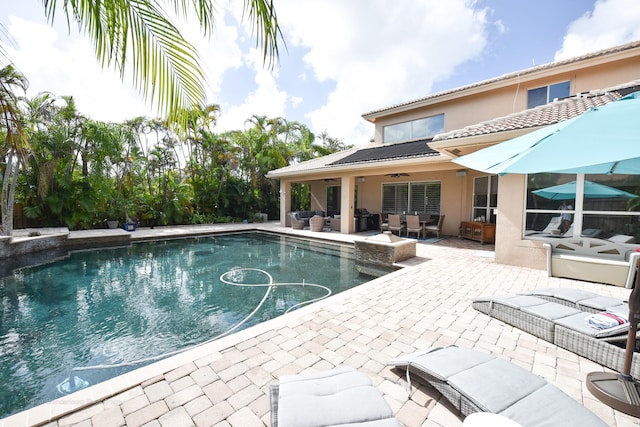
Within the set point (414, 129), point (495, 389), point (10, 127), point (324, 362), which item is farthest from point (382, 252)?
point (414, 129)

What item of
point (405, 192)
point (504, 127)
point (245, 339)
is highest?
point (504, 127)

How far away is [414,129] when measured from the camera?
49.7ft

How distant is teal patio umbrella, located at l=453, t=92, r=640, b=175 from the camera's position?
215 cm

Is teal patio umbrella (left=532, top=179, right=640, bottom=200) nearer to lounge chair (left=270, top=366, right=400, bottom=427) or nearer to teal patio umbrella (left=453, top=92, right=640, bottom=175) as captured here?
teal patio umbrella (left=453, top=92, right=640, bottom=175)

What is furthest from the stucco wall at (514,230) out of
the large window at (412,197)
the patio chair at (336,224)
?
the patio chair at (336,224)

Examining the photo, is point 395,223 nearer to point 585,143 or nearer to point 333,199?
point 333,199

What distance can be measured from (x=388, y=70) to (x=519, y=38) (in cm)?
525

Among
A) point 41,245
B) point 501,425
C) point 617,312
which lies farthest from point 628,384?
point 41,245

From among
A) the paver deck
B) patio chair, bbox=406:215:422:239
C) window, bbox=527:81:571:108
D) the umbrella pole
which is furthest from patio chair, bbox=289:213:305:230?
the umbrella pole

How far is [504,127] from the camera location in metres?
7.40

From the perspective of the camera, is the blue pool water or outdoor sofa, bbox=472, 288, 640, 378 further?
the blue pool water

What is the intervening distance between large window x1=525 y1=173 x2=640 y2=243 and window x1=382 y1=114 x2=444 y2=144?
785 centimetres

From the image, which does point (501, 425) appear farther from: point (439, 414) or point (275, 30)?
point (275, 30)

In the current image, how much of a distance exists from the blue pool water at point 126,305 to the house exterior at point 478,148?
457 cm
